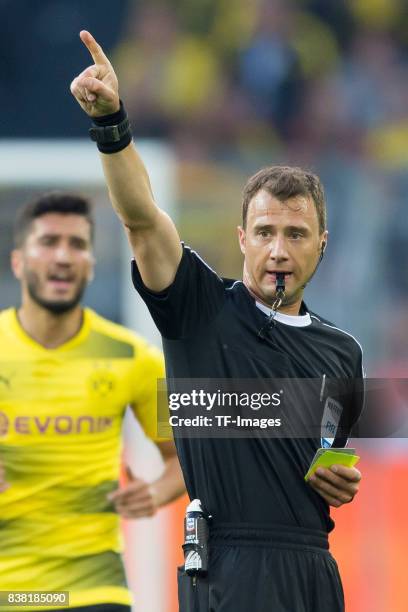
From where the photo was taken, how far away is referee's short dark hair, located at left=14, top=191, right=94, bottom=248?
553cm

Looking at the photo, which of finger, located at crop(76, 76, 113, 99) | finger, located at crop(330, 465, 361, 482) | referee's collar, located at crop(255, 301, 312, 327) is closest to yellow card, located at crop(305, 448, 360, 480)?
finger, located at crop(330, 465, 361, 482)

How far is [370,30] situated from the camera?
40.8ft

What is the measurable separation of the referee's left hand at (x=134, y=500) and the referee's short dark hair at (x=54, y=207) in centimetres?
114

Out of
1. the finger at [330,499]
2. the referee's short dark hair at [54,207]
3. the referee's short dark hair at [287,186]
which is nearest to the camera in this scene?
the finger at [330,499]

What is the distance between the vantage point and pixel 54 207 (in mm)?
5523

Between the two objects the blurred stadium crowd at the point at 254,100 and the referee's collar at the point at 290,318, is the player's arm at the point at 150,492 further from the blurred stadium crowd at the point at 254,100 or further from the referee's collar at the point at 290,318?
the blurred stadium crowd at the point at 254,100

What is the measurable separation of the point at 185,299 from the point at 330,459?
600 mm

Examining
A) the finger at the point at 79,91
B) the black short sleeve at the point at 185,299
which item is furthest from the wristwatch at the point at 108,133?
the black short sleeve at the point at 185,299

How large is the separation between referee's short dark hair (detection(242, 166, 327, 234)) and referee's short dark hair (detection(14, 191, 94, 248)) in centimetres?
180

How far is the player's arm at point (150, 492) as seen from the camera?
16.8 ft

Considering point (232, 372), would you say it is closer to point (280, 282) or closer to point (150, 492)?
point (280, 282)

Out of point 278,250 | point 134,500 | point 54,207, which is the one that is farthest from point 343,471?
point 54,207

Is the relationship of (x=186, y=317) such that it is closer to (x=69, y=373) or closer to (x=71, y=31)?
(x=69, y=373)

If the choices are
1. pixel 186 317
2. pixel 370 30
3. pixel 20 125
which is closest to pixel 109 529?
pixel 186 317
